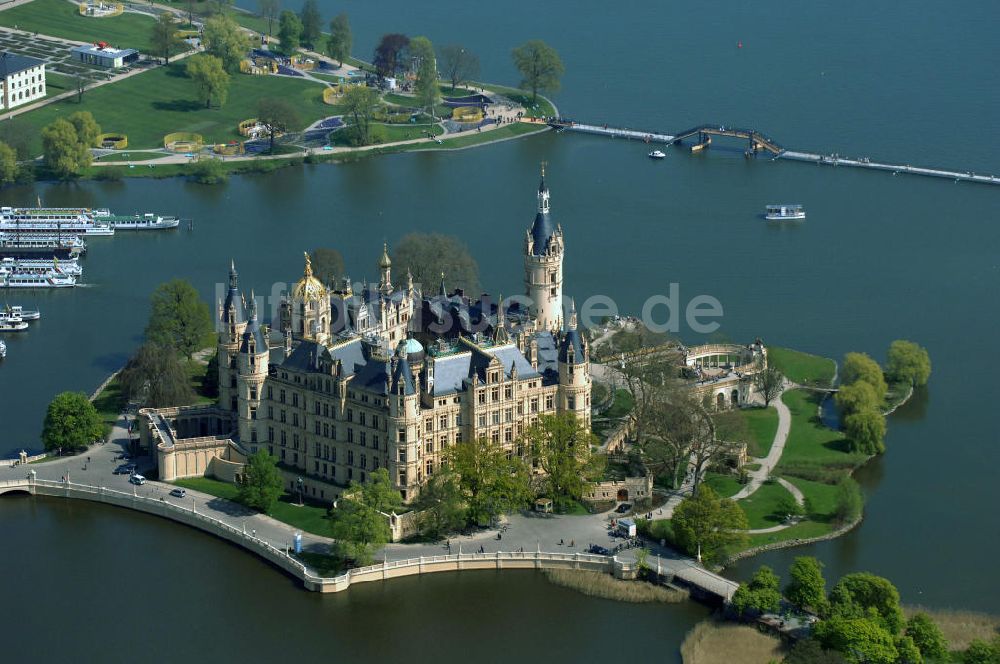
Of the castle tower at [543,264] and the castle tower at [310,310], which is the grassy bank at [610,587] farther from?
the castle tower at [543,264]

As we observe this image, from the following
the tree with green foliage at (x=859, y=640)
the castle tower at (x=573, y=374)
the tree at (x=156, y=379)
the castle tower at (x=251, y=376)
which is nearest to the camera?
the tree with green foliage at (x=859, y=640)

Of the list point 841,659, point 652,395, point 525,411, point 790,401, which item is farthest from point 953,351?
point 841,659

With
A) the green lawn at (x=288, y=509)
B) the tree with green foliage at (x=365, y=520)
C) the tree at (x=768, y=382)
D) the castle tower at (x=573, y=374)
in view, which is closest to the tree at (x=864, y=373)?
the tree at (x=768, y=382)

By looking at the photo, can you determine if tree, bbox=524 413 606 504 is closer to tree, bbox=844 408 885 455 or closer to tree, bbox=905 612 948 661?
tree, bbox=844 408 885 455

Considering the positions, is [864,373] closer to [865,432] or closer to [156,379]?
[865,432]

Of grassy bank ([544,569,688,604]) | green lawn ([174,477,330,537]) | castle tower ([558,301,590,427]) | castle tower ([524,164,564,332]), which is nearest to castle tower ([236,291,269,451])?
green lawn ([174,477,330,537])

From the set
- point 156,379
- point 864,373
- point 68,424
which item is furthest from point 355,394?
point 864,373
